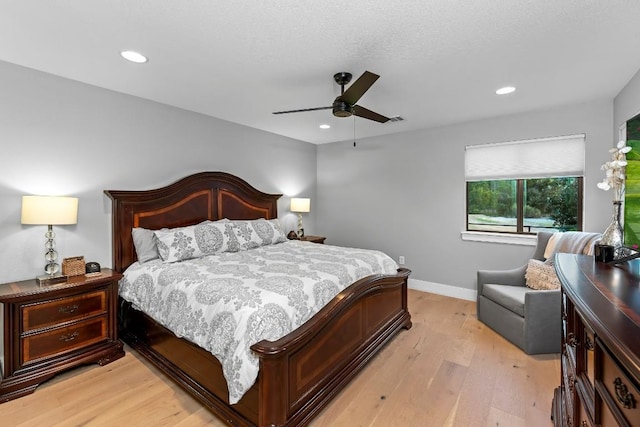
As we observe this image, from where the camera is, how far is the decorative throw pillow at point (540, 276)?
2859 millimetres

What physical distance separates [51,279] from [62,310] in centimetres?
27

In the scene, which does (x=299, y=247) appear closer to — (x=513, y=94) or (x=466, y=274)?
(x=466, y=274)

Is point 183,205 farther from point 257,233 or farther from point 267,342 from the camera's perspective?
point 267,342

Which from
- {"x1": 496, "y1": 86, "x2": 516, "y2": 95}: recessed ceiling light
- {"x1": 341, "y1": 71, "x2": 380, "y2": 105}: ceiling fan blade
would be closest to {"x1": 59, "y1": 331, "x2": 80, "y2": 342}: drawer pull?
{"x1": 341, "y1": 71, "x2": 380, "y2": 105}: ceiling fan blade

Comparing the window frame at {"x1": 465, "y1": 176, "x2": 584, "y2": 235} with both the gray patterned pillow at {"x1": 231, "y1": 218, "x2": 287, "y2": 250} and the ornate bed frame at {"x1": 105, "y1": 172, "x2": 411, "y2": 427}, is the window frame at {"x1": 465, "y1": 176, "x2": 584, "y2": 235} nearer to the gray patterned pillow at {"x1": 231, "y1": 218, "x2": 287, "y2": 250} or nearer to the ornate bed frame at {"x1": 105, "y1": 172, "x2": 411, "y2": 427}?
the ornate bed frame at {"x1": 105, "y1": 172, "x2": 411, "y2": 427}

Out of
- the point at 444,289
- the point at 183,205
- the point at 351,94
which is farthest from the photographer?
the point at 444,289

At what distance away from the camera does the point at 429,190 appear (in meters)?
4.42

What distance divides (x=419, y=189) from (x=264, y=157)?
7.83ft

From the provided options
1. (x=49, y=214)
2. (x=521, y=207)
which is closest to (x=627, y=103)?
(x=521, y=207)

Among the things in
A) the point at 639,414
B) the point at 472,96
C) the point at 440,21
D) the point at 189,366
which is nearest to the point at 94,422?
the point at 189,366

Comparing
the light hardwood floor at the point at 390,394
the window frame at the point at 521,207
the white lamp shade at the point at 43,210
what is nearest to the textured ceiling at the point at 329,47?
the window frame at the point at 521,207

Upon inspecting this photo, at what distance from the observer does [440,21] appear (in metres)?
1.83

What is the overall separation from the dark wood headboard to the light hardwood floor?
113cm

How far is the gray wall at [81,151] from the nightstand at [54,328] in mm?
404
